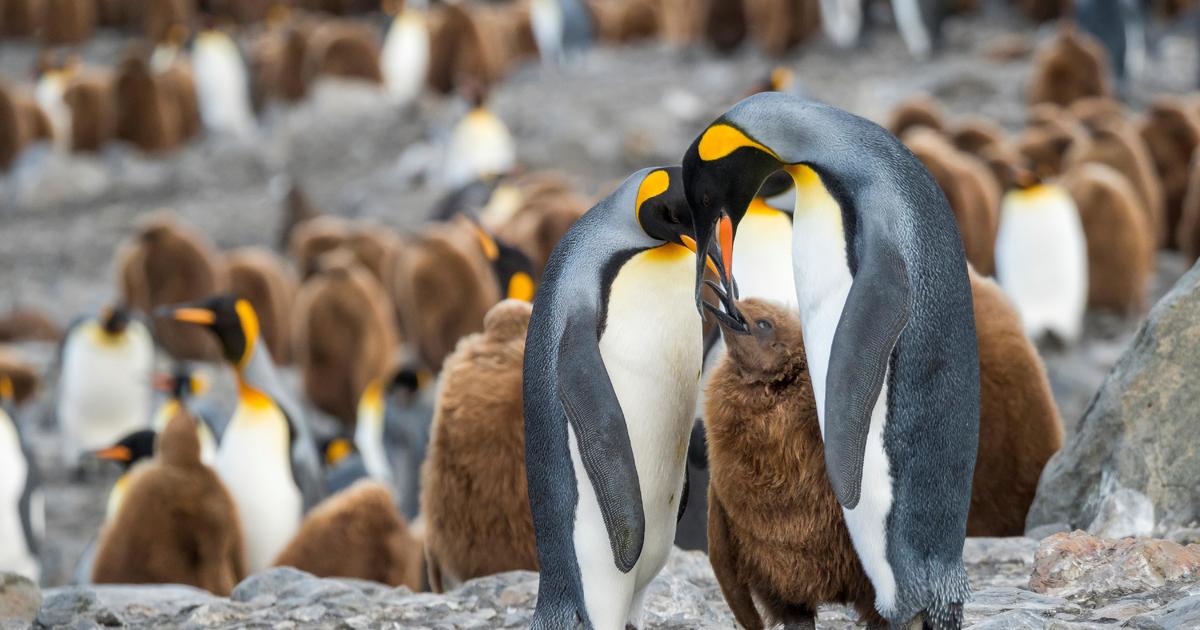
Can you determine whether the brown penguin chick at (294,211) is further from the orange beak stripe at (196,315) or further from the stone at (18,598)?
the stone at (18,598)

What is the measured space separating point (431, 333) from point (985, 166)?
431cm

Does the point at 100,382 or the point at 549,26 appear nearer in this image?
the point at 100,382

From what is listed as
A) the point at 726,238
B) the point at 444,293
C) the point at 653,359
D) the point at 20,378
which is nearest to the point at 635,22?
the point at 444,293

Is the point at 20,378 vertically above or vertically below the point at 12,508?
below

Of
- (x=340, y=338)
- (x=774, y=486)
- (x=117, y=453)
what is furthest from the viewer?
(x=340, y=338)

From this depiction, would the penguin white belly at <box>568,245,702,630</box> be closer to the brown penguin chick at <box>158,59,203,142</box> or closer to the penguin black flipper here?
the penguin black flipper

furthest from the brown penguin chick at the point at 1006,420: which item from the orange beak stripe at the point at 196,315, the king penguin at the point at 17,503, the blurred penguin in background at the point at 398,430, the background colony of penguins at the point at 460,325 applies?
the king penguin at the point at 17,503

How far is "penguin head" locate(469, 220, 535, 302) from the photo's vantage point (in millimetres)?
6402

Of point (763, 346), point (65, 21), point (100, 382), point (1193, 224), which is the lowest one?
point (100, 382)

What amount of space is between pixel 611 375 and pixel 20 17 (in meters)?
26.5

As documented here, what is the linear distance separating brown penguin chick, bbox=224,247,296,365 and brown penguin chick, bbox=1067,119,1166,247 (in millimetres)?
6451

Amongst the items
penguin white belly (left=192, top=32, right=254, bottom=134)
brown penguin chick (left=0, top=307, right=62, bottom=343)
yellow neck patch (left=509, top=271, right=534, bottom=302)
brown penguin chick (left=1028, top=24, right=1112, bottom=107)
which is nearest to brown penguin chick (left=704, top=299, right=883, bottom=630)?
yellow neck patch (left=509, top=271, right=534, bottom=302)

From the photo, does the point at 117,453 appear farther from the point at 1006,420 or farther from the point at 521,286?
the point at 1006,420

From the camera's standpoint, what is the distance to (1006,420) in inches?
173
